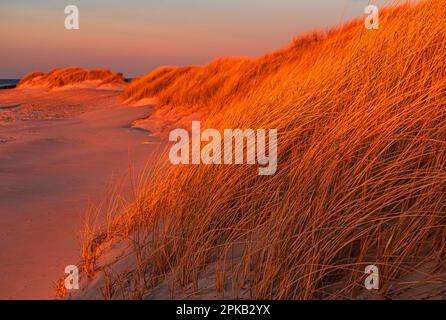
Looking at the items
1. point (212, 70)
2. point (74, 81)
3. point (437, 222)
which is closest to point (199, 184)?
point (437, 222)

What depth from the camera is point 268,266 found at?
1.82 m

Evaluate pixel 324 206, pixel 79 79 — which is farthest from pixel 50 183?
pixel 79 79


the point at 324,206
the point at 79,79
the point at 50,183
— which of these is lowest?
the point at 324,206

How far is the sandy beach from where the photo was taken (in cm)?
277

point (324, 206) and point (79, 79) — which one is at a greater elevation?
point (79, 79)

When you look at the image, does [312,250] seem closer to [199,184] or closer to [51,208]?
[199,184]

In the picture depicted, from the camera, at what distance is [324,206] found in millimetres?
1971

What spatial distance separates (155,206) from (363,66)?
1654 millimetres

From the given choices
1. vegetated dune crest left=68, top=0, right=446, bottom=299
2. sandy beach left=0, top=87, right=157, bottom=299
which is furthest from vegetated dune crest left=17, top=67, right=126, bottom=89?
vegetated dune crest left=68, top=0, right=446, bottom=299

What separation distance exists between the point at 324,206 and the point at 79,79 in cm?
2254

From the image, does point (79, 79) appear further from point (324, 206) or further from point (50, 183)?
point (324, 206)

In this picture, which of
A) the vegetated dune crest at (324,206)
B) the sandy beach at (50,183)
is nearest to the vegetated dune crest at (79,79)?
the sandy beach at (50,183)

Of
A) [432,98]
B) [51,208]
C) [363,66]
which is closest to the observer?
[432,98]
